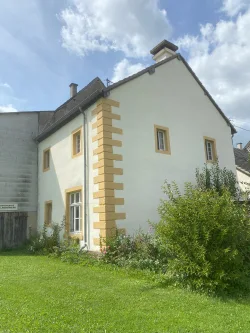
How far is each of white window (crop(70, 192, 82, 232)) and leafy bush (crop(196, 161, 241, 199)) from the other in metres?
5.29

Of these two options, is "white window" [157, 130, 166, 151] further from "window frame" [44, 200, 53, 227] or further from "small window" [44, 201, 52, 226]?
"small window" [44, 201, 52, 226]

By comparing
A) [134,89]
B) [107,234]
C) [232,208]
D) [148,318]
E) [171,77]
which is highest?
[171,77]

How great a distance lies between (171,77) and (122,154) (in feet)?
17.6

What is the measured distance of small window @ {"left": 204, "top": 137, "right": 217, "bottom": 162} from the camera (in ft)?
45.5

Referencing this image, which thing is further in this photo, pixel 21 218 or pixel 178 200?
pixel 21 218

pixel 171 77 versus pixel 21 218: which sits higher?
pixel 171 77

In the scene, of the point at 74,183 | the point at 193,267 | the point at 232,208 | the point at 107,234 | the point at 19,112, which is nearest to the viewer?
the point at 193,267

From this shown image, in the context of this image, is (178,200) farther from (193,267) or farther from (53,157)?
(53,157)

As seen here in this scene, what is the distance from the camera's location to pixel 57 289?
5.68 meters

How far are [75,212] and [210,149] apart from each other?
25.1 feet

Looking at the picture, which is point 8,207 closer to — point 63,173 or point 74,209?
point 63,173

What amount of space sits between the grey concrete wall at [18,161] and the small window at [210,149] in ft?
30.3

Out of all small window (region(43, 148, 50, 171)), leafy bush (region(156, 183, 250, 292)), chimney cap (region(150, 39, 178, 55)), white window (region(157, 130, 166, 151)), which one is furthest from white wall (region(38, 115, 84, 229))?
chimney cap (region(150, 39, 178, 55))

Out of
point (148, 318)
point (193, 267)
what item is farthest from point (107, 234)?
point (148, 318)
